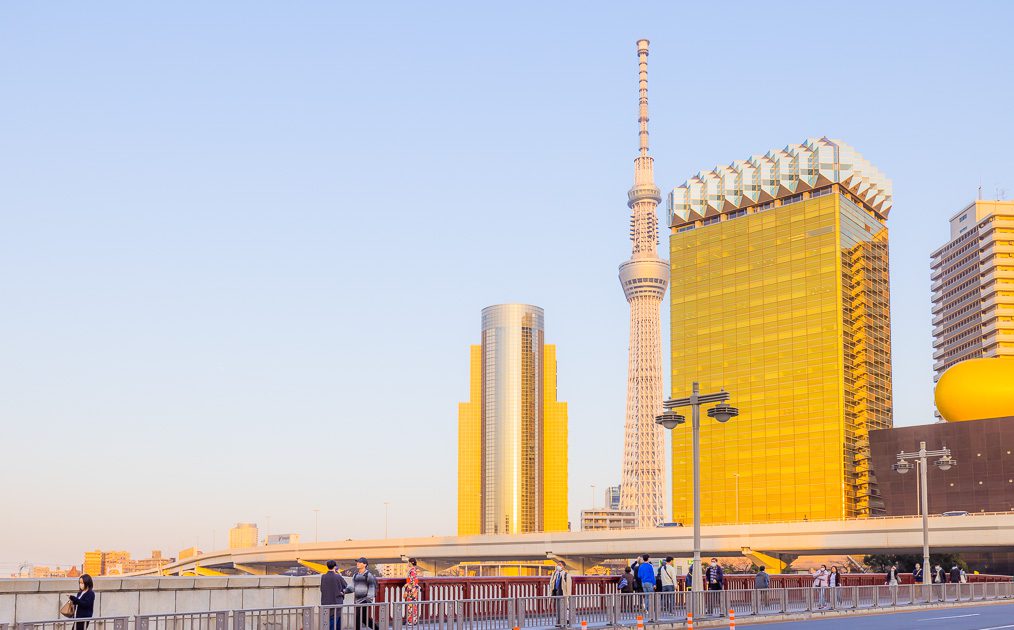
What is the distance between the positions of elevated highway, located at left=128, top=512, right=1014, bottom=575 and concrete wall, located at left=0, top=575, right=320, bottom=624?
78.3 m

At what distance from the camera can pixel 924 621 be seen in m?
34.1

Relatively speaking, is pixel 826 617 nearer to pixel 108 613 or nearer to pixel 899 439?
pixel 108 613

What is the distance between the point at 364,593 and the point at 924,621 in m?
17.4

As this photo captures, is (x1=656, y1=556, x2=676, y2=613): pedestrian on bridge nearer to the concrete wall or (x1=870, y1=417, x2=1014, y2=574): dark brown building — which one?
the concrete wall

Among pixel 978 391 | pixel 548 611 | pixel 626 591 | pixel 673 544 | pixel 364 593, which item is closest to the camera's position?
pixel 364 593

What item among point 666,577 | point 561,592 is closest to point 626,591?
point 666,577

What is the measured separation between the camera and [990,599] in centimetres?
4950

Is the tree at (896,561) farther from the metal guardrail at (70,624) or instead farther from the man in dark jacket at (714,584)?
the metal guardrail at (70,624)

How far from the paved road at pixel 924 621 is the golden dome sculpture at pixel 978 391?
98.1 m

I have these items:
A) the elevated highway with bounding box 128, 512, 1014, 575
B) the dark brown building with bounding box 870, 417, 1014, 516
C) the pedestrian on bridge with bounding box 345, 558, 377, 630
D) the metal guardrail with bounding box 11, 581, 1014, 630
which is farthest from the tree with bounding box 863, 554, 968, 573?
the pedestrian on bridge with bounding box 345, 558, 377, 630

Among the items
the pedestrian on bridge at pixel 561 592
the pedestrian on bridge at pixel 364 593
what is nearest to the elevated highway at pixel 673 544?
the pedestrian on bridge at pixel 561 592

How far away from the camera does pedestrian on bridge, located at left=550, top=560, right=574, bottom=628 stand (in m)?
30.2

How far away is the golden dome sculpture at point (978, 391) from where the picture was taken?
13250 centimetres

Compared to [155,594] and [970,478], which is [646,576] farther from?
[970,478]
